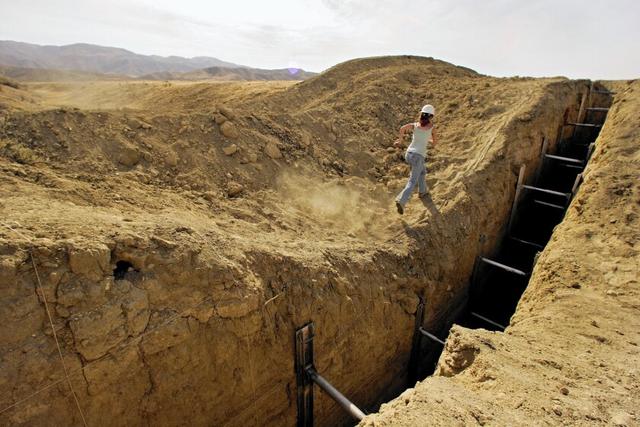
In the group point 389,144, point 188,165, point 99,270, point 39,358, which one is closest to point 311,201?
point 188,165

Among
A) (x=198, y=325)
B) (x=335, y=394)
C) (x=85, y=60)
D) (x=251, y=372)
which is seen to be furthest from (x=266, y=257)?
(x=85, y=60)

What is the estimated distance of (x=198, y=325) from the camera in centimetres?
362

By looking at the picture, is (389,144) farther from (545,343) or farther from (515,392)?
(515,392)

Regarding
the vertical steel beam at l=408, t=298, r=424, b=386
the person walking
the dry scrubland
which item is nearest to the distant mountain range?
the dry scrubland

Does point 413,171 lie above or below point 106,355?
above

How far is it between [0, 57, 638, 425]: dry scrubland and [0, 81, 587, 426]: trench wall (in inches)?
0.7

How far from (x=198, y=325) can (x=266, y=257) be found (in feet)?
3.56

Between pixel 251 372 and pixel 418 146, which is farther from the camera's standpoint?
pixel 418 146

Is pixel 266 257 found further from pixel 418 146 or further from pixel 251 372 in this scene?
Result: pixel 418 146

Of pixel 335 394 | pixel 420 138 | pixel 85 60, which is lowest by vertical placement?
pixel 335 394

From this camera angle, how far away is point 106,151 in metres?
4.98

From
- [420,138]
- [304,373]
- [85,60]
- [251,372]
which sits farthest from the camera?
[85,60]

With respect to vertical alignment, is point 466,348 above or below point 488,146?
below

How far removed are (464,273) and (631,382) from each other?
4.03 m
